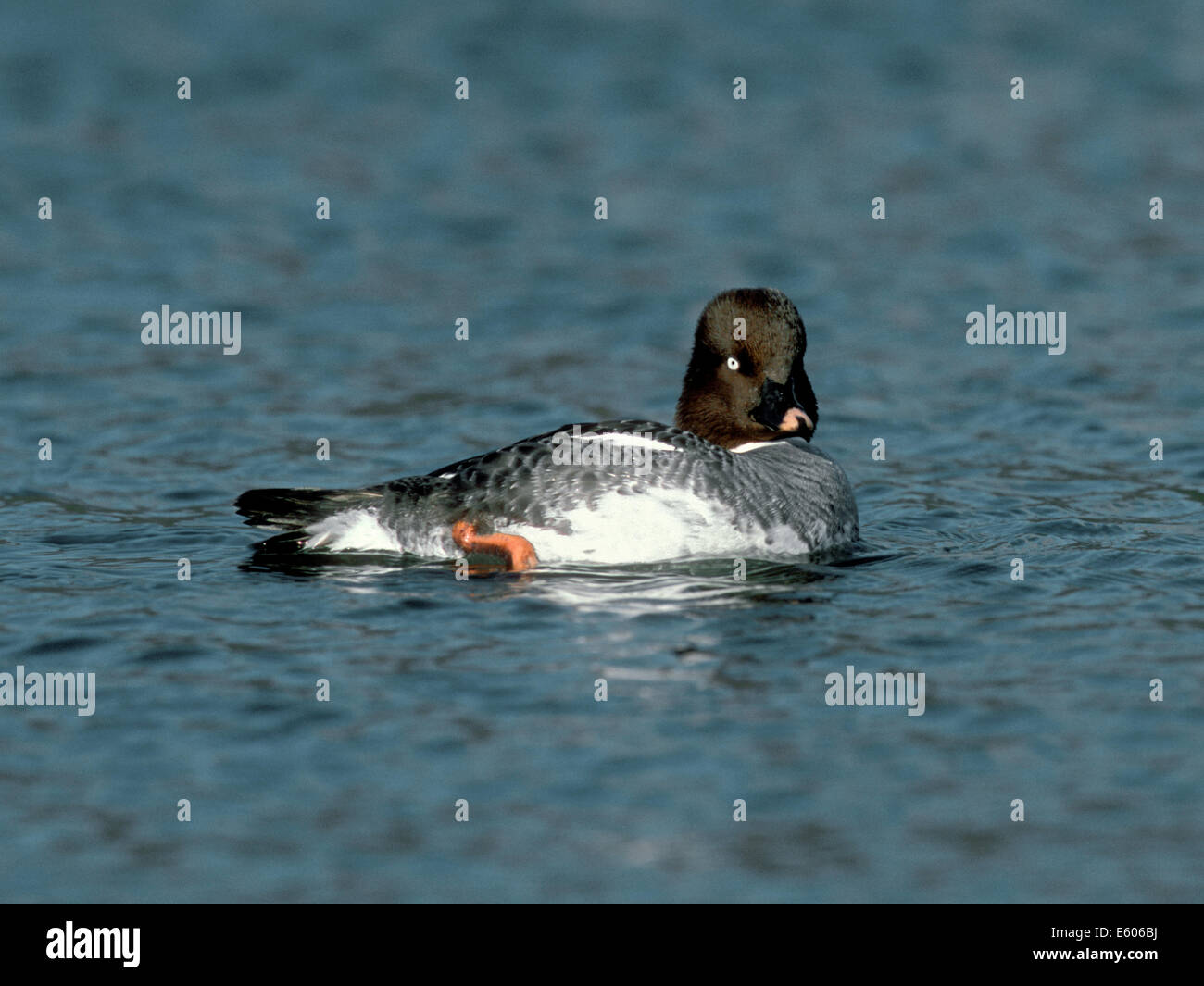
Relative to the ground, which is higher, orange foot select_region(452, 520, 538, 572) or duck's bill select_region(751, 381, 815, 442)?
duck's bill select_region(751, 381, 815, 442)

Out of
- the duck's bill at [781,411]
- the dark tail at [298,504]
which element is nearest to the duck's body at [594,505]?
the dark tail at [298,504]

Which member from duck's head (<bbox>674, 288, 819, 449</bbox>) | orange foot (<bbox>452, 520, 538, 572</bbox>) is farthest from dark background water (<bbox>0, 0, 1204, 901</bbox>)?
duck's head (<bbox>674, 288, 819, 449</bbox>)

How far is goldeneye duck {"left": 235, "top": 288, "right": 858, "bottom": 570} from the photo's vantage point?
11289mm

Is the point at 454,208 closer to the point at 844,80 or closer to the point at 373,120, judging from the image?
the point at 373,120

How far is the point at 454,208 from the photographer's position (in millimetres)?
20391

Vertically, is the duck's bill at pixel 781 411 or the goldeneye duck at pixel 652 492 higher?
the duck's bill at pixel 781 411

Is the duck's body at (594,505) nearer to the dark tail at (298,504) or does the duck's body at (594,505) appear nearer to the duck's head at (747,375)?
the dark tail at (298,504)

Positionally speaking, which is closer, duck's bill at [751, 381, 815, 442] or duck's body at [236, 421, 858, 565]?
duck's body at [236, 421, 858, 565]

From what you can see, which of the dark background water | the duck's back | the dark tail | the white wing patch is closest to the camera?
the dark background water

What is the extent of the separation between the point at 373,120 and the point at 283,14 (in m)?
2.77

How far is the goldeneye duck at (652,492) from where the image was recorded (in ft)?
37.0

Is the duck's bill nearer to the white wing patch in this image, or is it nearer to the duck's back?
the duck's back

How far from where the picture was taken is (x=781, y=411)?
1212 cm

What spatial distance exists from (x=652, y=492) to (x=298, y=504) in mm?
2360
